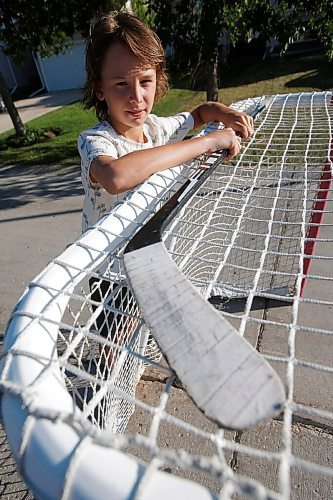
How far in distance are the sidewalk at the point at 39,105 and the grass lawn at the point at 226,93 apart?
121 cm

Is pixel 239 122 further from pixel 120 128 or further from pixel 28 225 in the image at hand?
pixel 28 225

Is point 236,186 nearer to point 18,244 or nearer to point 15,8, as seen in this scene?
point 18,244

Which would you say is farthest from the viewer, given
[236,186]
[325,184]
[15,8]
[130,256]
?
[15,8]

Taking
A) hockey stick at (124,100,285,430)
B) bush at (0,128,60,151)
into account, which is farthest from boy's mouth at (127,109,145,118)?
bush at (0,128,60,151)

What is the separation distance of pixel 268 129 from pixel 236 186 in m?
0.76

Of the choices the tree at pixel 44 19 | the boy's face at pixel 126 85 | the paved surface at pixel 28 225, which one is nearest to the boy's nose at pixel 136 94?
the boy's face at pixel 126 85

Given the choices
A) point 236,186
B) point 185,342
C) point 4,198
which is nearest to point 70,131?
point 4,198

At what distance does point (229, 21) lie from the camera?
409cm

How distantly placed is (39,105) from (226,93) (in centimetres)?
713

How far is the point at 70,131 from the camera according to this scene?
316 inches

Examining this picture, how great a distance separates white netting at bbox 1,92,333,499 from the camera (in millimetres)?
475

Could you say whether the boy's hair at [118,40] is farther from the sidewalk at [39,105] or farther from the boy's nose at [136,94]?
the sidewalk at [39,105]

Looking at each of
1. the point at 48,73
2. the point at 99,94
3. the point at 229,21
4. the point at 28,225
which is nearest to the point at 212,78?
the point at 229,21

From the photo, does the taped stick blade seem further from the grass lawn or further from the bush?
the bush
